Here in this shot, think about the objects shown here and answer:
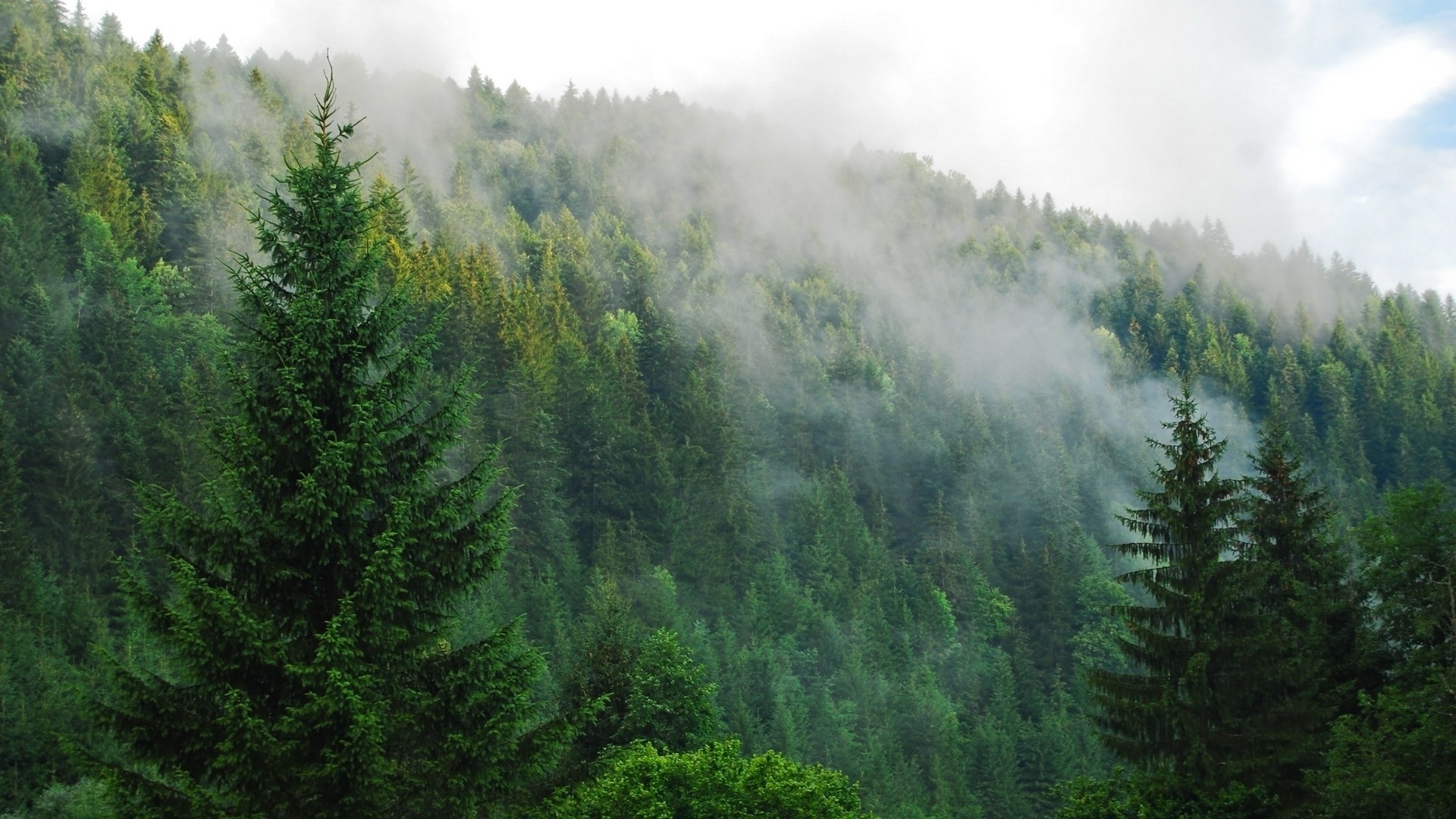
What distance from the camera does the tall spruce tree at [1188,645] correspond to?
24.6 m

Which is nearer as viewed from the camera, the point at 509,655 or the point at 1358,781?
the point at 509,655

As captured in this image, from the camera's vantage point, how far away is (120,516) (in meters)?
62.3

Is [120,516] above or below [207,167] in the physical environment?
below

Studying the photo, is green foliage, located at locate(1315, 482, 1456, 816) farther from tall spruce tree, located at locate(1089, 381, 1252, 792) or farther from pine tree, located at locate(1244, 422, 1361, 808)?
tall spruce tree, located at locate(1089, 381, 1252, 792)

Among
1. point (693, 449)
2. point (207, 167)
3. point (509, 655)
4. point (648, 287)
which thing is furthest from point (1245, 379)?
point (509, 655)

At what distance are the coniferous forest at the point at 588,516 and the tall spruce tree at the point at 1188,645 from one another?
100 mm

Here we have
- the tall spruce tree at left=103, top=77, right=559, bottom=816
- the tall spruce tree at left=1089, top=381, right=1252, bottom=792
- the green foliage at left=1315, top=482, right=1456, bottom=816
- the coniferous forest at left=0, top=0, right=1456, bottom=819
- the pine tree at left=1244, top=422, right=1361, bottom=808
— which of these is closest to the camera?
the tall spruce tree at left=103, top=77, right=559, bottom=816

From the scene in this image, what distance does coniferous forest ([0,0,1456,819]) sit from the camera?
500 inches

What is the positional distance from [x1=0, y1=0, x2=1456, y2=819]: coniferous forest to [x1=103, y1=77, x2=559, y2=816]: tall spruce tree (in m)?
0.06

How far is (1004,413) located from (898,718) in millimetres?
98213

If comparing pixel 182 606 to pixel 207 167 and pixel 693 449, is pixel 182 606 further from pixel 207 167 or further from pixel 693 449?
pixel 207 167

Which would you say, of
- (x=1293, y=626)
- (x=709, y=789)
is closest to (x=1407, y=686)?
(x=1293, y=626)

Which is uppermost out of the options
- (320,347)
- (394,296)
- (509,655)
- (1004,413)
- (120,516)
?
(1004,413)

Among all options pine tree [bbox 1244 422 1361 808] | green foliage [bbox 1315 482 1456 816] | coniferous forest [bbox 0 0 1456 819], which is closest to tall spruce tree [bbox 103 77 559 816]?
coniferous forest [bbox 0 0 1456 819]
